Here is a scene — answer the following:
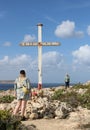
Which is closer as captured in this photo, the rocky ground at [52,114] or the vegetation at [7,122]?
the vegetation at [7,122]

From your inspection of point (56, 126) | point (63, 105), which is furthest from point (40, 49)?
point (56, 126)

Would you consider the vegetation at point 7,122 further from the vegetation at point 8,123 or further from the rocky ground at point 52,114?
the rocky ground at point 52,114

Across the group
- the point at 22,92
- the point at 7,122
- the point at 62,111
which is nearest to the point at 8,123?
the point at 7,122

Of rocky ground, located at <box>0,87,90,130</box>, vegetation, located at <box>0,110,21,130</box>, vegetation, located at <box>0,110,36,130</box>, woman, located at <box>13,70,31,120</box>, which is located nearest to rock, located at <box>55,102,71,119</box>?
rocky ground, located at <box>0,87,90,130</box>

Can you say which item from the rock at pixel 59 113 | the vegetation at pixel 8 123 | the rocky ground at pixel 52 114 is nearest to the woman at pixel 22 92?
the rocky ground at pixel 52 114

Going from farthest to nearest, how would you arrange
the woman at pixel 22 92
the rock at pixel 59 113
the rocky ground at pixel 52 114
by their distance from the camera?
the rock at pixel 59 113 → the woman at pixel 22 92 → the rocky ground at pixel 52 114

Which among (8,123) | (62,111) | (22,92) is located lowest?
(8,123)

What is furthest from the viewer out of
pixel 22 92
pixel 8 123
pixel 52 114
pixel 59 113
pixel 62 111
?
pixel 62 111

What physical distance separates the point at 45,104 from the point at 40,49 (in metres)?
10.7

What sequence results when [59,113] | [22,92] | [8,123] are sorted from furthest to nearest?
[59,113] → [22,92] → [8,123]

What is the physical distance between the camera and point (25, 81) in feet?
56.9

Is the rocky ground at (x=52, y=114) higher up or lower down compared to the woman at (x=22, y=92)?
lower down

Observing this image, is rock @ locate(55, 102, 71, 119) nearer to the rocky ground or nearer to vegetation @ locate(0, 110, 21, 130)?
the rocky ground

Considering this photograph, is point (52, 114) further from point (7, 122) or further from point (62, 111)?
point (7, 122)
